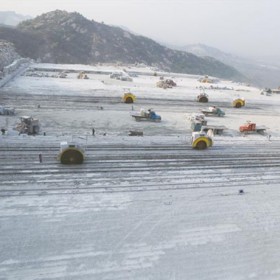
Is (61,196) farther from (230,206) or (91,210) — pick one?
(230,206)

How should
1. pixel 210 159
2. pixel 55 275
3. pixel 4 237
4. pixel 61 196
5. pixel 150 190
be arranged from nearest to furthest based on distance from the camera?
pixel 55 275 < pixel 4 237 < pixel 61 196 < pixel 150 190 < pixel 210 159

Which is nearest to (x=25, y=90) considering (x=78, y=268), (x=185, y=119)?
(x=185, y=119)

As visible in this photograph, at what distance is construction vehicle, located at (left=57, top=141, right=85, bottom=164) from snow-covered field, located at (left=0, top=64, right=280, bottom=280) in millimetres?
386

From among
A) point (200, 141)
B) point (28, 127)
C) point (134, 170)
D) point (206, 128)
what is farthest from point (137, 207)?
point (206, 128)

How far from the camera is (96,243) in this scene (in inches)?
412

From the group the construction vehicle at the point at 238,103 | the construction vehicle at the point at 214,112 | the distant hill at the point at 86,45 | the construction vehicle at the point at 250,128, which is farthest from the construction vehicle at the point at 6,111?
the distant hill at the point at 86,45

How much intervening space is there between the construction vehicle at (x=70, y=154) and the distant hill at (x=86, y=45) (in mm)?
71259

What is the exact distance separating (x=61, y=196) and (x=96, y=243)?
333 cm

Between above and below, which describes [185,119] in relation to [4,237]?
above

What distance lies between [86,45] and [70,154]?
8701 centimetres

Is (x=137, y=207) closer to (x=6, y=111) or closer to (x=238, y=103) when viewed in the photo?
(x=6, y=111)

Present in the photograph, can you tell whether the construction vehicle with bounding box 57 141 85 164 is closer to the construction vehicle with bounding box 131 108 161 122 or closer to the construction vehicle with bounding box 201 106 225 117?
the construction vehicle with bounding box 131 108 161 122

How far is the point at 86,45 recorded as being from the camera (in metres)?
97.2

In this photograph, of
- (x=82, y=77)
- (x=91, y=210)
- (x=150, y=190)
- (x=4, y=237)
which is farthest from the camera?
(x=82, y=77)
